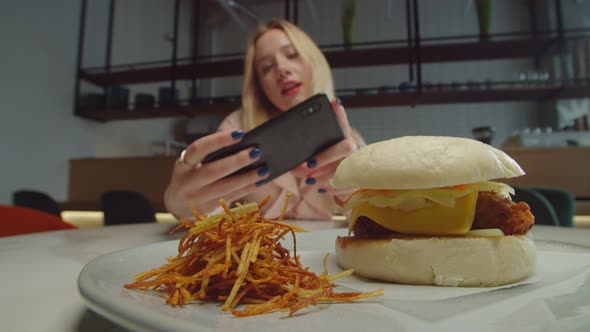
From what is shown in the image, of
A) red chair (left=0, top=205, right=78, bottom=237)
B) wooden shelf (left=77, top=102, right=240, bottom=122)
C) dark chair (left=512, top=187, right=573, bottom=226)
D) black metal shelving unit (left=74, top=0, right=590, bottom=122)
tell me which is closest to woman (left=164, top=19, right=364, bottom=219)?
red chair (left=0, top=205, right=78, bottom=237)

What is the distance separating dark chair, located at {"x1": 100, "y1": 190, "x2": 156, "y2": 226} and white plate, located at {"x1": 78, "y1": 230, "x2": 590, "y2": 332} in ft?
7.93

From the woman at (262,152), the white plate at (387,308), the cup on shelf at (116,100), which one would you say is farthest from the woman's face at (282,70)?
the cup on shelf at (116,100)

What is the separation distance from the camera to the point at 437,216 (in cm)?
77

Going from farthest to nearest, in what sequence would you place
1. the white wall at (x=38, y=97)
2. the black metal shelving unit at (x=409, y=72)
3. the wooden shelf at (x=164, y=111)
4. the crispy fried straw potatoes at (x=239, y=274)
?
the wooden shelf at (x=164, y=111)
the black metal shelving unit at (x=409, y=72)
the white wall at (x=38, y=97)
the crispy fried straw potatoes at (x=239, y=274)

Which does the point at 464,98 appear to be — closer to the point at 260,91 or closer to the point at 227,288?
the point at 260,91

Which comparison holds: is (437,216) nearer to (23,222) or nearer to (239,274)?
(239,274)

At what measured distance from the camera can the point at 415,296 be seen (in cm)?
62

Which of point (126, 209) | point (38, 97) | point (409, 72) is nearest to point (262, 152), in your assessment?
point (126, 209)

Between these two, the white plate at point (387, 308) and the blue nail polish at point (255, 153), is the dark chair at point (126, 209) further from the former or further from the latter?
the white plate at point (387, 308)

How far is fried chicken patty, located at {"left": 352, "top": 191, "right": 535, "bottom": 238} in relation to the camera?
81 cm

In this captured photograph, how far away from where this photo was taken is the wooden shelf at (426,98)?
400 cm

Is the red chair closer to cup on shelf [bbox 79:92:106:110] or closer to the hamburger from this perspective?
the hamburger

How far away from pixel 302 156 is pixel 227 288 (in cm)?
88

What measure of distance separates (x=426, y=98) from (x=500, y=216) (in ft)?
12.0
